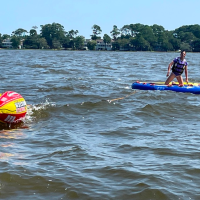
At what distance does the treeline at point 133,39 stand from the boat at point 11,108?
124 m

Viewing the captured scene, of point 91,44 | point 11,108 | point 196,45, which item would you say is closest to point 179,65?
point 11,108

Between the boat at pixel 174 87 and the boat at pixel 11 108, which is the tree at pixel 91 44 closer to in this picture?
the boat at pixel 174 87

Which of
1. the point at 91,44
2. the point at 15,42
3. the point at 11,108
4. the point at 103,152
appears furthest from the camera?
the point at 91,44

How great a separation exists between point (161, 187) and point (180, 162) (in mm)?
1080

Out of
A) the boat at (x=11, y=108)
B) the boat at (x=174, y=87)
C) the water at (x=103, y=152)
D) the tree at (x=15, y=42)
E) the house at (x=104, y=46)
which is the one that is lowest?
the water at (x=103, y=152)

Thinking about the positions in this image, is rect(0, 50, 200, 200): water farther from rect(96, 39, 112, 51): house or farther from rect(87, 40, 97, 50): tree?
rect(96, 39, 112, 51): house

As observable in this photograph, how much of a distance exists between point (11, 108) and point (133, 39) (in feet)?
436

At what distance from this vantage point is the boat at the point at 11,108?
7.93m

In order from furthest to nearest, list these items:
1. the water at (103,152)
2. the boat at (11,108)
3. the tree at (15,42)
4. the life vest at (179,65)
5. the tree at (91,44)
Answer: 1. the tree at (91,44)
2. the tree at (15,42)
3. the life vest at (179,65)
4. the boat at (11,108)
5. the water at (103,152)

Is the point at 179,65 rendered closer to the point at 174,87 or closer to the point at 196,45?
the point at 174,87

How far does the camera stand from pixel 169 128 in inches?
326

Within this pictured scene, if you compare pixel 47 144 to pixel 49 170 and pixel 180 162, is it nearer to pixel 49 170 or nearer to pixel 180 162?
pixel 49 170

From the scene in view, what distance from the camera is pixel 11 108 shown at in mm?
8031

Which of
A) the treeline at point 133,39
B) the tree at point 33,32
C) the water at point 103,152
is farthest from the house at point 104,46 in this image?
the water at point 103,152
